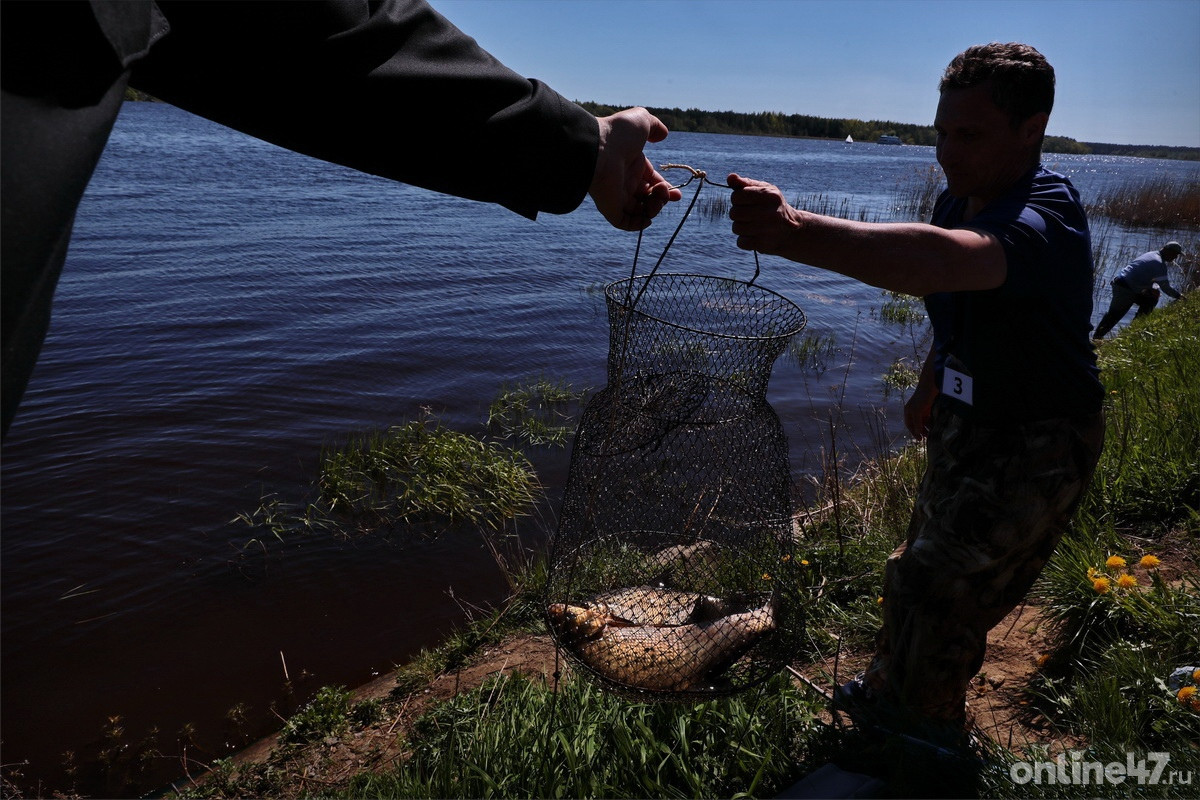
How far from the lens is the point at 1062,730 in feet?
10.2

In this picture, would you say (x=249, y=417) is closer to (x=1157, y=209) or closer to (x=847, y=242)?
(x=847, y=242)

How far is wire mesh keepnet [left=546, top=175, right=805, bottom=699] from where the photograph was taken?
9.65 ft

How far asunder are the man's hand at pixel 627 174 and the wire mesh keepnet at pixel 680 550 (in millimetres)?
417

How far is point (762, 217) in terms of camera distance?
82.8 inches

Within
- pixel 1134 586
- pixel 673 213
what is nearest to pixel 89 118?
pixel 1134 586

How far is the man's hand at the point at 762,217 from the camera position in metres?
2.10

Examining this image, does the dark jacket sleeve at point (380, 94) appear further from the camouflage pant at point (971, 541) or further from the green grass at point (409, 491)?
the green grass at point (409, 491)

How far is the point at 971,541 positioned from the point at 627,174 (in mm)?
1634

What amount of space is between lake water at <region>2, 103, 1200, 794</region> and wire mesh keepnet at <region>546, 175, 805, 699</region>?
1.39 meters

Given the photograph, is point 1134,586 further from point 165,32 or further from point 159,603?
point 159,603
